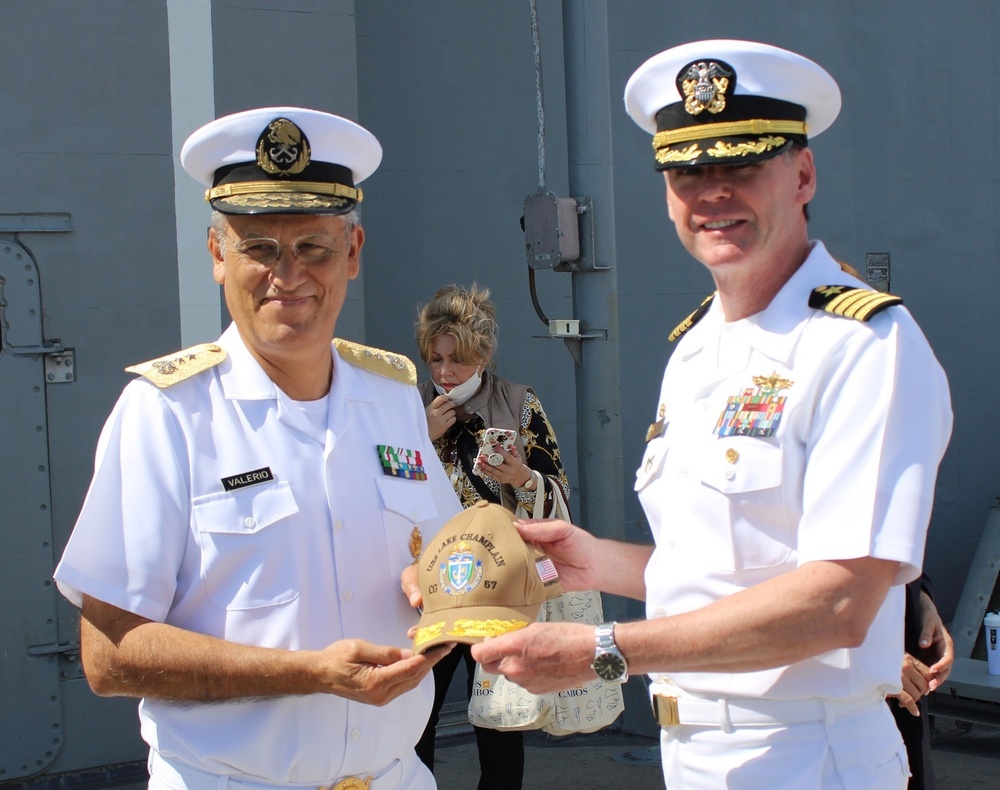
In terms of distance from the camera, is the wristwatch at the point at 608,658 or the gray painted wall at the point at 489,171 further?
the gray painted wall at the point at 489,171

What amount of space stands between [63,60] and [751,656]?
387 cm

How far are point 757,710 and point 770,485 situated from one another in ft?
1.37

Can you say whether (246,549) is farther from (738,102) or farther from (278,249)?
(738,102)

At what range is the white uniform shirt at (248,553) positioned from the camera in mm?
2156

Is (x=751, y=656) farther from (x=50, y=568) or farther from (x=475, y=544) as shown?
(x=50, y=568)

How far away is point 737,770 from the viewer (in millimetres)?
2176

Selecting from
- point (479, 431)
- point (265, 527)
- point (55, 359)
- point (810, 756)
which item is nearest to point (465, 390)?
point (479, 431)

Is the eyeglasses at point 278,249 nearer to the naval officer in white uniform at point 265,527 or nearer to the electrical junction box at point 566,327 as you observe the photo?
the naval officer in white uniform at point 265,527

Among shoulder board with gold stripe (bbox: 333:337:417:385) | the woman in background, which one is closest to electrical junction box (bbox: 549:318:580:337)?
the woman in background

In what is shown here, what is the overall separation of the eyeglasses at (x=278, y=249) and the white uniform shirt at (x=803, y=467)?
800 mm

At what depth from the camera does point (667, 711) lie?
2.31m

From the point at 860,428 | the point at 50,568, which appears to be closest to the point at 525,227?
the point at 50,568

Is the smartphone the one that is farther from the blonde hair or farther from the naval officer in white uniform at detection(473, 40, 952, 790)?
the naval officer in white uniform at detection(473, 40, 952, 790)

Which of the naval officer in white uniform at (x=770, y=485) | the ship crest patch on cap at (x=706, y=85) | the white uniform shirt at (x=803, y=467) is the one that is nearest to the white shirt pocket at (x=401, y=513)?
the naval officer in white uniform at (x=770, y=485)
